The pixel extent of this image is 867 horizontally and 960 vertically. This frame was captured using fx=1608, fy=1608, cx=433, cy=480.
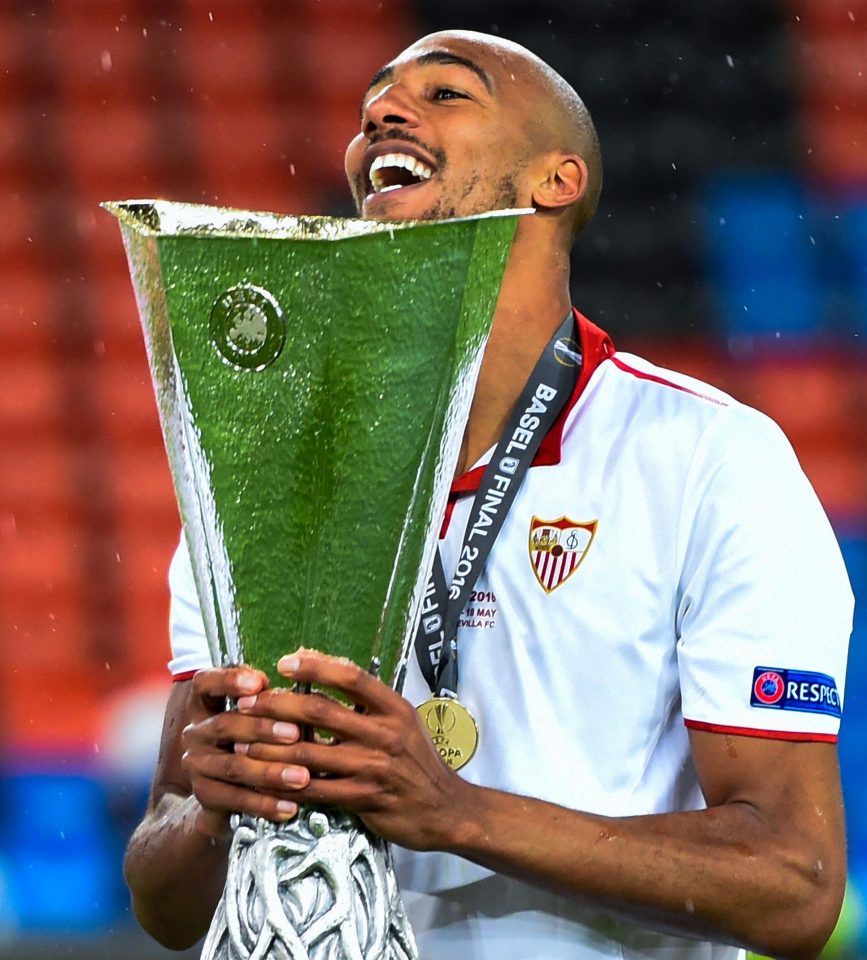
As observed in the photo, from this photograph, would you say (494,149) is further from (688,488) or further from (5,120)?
(5,120)

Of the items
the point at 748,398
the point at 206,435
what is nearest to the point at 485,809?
the point at 206,435

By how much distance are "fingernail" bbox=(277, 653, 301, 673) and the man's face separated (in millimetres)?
631

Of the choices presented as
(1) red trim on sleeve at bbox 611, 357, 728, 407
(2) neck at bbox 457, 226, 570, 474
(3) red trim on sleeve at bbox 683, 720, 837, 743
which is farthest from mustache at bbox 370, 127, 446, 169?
(3) red trim on sleeve at bbox 683, 720, 837, 743

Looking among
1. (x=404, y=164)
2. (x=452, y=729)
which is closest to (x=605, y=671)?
(x=452, y=729)

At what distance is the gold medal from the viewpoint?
51.9 inches

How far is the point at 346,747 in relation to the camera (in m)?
0.97

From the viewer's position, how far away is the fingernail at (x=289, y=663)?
37.6 inches

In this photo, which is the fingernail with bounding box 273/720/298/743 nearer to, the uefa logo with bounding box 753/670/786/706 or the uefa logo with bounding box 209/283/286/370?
the uefa logo with bounding box 209/283/286/370

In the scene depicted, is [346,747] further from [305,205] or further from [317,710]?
[305,205]

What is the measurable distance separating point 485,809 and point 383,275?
372mm

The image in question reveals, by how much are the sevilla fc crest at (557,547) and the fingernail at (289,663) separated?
19.0 inches

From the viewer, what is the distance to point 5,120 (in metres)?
4.07

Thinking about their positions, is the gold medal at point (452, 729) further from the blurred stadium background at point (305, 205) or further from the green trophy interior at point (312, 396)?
the blurred stadium background at point (305, 205)

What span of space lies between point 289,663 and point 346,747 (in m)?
0.06
